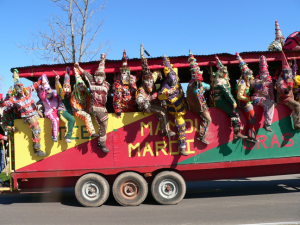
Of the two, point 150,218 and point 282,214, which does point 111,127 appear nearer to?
point 150,218

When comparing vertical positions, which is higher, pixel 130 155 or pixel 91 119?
pixel 91 119

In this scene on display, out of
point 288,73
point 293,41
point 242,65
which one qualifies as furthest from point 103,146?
point 293,41

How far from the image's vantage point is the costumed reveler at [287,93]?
707 cm

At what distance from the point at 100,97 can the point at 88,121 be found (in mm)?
655

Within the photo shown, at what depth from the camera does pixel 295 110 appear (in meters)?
7.12

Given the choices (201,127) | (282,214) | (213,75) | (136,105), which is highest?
(213,75)

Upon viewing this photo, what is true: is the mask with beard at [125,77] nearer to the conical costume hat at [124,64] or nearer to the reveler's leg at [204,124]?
the conical costume hat at [124,64]

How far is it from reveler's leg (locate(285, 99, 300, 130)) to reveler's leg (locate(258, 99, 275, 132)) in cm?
45

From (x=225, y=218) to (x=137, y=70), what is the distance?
13.5 feet

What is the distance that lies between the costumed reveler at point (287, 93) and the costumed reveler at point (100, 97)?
4397 mm

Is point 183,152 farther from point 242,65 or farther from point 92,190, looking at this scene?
point 242,65

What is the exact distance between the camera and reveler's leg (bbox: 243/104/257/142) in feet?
23.0

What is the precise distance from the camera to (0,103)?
7.61 m

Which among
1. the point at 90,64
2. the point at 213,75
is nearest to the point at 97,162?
the point at 90,64
